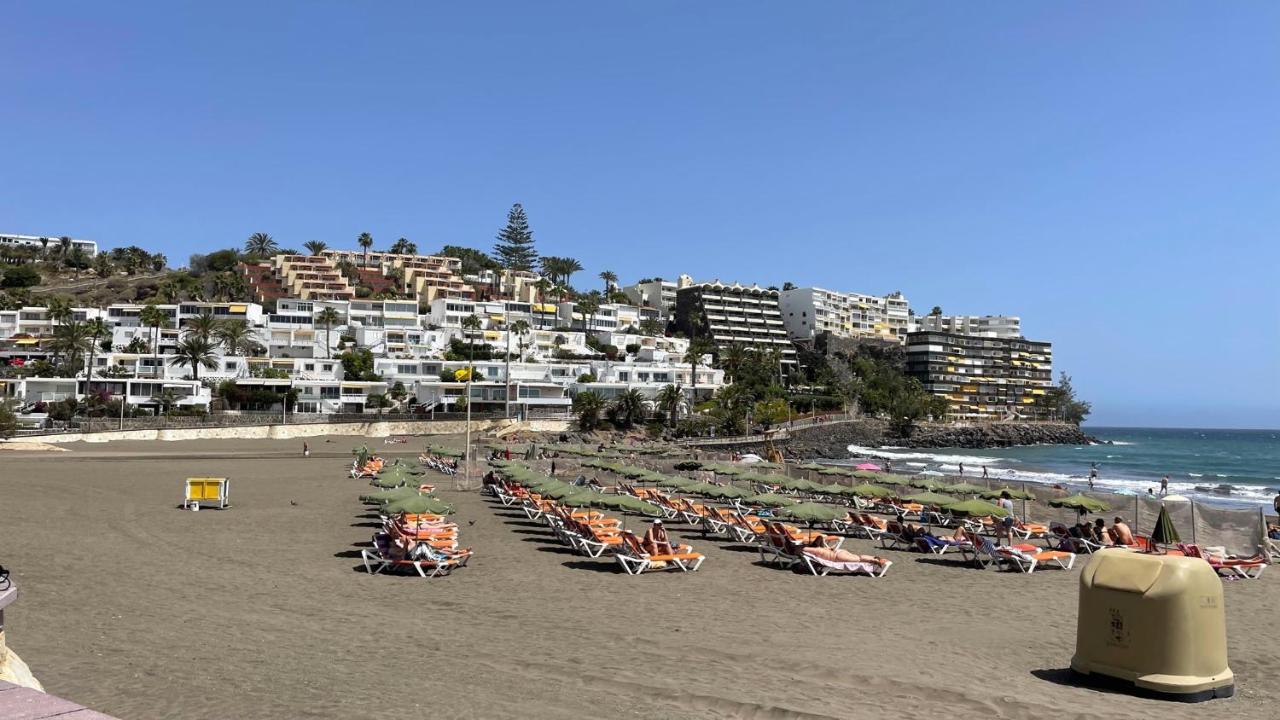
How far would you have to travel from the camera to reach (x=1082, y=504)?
21406 mm

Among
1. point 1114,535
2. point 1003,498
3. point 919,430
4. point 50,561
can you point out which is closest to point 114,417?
point 50,561

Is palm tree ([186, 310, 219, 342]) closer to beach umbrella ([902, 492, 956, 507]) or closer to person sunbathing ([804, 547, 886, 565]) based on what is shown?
beach umbrella ([902, 492, 956, 507])

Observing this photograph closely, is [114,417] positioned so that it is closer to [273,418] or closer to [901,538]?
[273,418]

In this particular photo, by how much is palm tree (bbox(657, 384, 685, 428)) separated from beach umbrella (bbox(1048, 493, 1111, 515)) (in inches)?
2544

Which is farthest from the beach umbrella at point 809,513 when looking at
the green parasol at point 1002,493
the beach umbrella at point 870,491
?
the green parasol at point 1002,493

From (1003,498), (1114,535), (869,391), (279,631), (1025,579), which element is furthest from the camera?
(869,391)

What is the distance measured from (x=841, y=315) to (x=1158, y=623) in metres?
153

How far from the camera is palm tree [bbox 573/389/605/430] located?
80375 mm

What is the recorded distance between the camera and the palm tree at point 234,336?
86250mm

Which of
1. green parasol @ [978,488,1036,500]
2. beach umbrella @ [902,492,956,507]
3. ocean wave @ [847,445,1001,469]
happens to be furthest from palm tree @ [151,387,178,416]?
beach umbrella @ [902,492,956,507]

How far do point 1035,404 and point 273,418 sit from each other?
133 metres

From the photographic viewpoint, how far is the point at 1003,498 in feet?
81.4

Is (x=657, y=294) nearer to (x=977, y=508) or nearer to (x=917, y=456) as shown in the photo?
(x=917, y=456)

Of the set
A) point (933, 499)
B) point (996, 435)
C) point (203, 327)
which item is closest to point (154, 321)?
point (203, 327)
